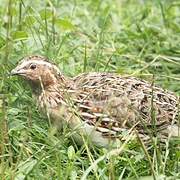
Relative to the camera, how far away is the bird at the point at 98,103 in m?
5.38

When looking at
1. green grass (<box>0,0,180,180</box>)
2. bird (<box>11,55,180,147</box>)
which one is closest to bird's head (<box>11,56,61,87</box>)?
bird (<box>11,55,180,147</box>)

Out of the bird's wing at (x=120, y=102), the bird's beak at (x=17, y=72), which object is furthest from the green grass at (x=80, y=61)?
the bird's wing at (x=120, y=102)

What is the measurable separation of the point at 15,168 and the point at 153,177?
0.79 metres

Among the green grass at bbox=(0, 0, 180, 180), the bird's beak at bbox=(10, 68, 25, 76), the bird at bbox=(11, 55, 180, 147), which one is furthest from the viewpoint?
the bird's beak at bbox=(10, 68, 25, 76)

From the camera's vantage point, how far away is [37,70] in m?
5.64

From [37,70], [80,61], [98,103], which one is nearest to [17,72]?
[37,70]

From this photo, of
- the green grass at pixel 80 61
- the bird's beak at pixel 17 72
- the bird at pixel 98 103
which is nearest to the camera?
the green grass at pixel 80 61

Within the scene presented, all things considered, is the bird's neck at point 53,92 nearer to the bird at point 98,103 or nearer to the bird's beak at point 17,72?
the bird at point 98,103

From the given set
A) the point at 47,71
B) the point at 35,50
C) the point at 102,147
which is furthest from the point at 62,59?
the point at 102,147

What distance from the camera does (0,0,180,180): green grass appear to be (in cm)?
490

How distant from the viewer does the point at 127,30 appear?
24.2 feet

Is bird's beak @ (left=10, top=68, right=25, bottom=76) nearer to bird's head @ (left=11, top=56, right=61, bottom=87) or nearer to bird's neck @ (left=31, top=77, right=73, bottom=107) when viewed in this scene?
bird's head @ (left=11, top=56, right=61, bottom=87)

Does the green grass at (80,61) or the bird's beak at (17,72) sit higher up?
the bird's beak at (17,72)

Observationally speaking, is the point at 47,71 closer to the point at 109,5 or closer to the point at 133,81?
the point at 133,81
